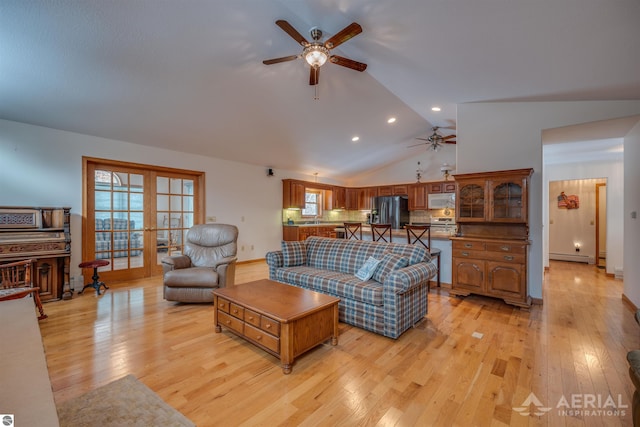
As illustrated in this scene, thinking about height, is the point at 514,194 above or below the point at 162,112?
below

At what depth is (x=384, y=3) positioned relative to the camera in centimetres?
225

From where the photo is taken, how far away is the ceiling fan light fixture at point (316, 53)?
246cm

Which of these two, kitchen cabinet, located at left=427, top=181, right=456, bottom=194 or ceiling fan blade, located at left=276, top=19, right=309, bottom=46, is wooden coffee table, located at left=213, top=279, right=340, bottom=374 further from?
kitchen cabinet, located at left=427, top=181, right=456, bottom=194

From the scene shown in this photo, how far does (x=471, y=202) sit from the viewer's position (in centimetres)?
395

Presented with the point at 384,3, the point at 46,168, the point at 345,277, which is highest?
the point at 384,3

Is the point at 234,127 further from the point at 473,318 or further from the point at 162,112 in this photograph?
the point at 473,318

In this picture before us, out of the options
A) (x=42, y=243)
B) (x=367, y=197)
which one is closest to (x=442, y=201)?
(x=367, y=197)

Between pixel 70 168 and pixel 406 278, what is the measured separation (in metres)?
4.96

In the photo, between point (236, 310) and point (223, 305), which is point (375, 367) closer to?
point (236, 310)

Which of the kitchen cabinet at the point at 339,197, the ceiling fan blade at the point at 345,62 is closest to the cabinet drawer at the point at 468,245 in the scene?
the ceiling fan blade at the point at 345,62

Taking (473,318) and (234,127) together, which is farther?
(234,127)

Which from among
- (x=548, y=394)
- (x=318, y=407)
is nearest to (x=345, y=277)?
(x=318, y=407)

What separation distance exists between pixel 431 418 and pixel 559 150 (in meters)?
5.87

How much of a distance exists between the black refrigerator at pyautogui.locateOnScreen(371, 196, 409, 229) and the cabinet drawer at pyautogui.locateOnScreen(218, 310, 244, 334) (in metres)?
5.97
